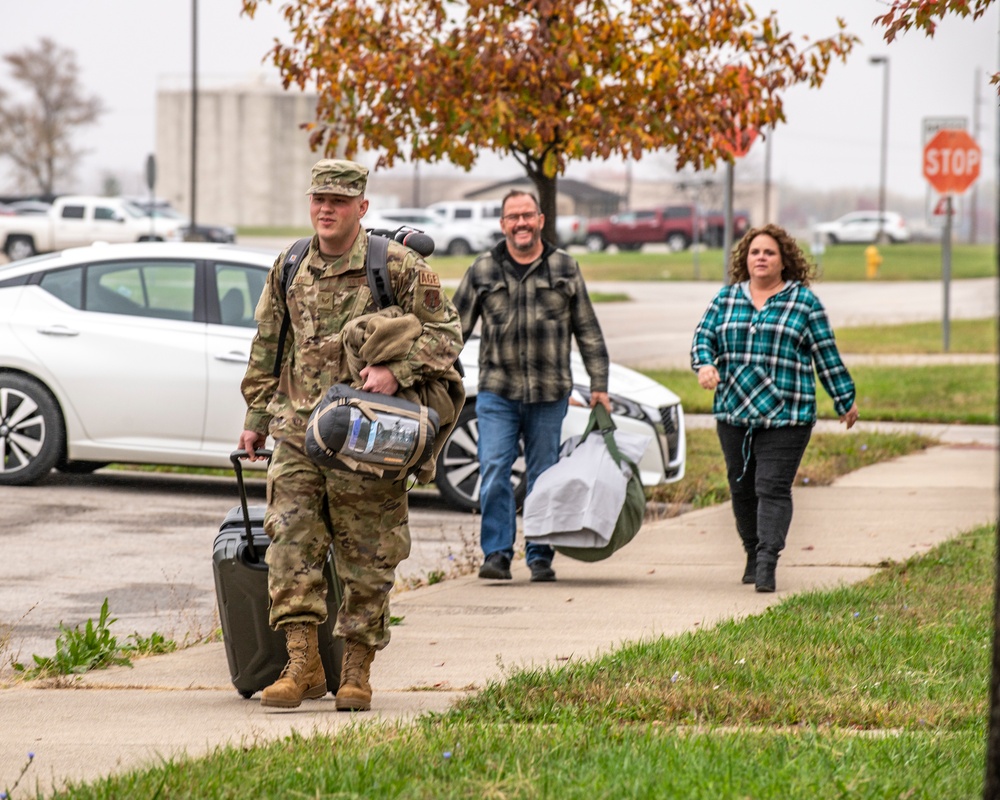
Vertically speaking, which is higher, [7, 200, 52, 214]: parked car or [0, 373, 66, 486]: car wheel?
[7, 200, 52, 214]: parked car

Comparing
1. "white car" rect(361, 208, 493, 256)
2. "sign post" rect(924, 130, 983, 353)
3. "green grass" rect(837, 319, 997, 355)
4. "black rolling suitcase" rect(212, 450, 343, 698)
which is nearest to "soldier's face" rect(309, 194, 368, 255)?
"black rolling suitcase" rect(212, 450, 343, 698)

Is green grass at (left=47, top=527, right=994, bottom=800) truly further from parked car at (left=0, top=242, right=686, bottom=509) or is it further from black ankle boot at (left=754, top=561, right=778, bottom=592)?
Result: parked car at (left=0, top=242, right=686, bottom=509)

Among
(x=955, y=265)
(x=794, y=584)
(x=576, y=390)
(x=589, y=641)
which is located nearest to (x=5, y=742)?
(x=589, y=641)

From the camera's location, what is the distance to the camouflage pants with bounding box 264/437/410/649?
495 centimetres

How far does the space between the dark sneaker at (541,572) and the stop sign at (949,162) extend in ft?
46.4

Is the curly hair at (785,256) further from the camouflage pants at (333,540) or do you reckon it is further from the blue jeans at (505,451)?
the camouflage pants at (333,540)

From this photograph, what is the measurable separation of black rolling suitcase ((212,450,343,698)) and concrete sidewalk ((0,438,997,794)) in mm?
111

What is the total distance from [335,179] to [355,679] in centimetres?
157

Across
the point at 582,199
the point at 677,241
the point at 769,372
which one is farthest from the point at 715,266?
the point at 582,199

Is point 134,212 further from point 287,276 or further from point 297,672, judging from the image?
point 297,672

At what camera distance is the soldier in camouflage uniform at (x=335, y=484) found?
496 cm

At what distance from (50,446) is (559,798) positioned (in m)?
7.03

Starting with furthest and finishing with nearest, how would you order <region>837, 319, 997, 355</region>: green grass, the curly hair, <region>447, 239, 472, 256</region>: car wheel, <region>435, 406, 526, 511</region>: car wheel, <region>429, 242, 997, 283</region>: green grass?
<region>447, 239, 472, 256</region>: car wheel → <region>429, 242, 997, 283</region>: green grass → <region>837, 319, 997, 355</region>: green grass → <region>435, 406, 526, 511</region>: car wheel → the curly hair

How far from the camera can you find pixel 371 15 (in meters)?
11.4
